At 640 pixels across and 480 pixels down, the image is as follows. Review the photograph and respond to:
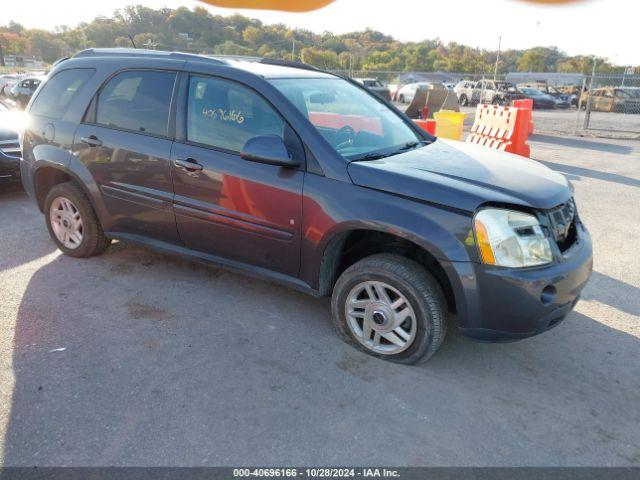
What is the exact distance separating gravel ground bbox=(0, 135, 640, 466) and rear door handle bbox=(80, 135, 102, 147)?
1114 mm

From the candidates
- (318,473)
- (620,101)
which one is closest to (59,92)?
(318,473)

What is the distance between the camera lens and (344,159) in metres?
3.22

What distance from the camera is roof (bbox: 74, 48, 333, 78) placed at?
3716mm

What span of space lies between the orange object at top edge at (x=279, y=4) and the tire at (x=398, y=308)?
24.5 feet

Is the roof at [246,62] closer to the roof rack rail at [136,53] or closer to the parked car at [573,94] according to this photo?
the roof rack rail at [136,53]

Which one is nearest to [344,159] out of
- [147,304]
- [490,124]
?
[147,304]

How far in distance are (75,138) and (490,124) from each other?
9.78 m

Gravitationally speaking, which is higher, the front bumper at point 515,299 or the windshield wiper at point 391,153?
the windshield wiper at point 391,153

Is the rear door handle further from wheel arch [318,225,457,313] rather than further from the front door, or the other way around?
wheel arch [318,225,457,313]

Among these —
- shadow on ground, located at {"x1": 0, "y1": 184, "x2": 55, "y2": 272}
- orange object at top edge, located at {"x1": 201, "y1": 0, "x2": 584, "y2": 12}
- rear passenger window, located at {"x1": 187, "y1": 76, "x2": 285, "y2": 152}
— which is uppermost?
orange object at top edge, located at {"x1": 201, "y1": 0, "x2": 584, "y2": 12}

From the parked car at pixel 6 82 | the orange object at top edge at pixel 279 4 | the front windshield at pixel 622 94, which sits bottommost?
the parked car at pixel 6 82

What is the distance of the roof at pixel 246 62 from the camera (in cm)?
372

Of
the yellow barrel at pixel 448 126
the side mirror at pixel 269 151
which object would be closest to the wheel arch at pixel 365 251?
the side mirror at pixel 269 151

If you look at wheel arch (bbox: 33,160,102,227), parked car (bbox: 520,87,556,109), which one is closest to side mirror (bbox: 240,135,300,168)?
wheel arch (bbox: 33,160,102,227)
